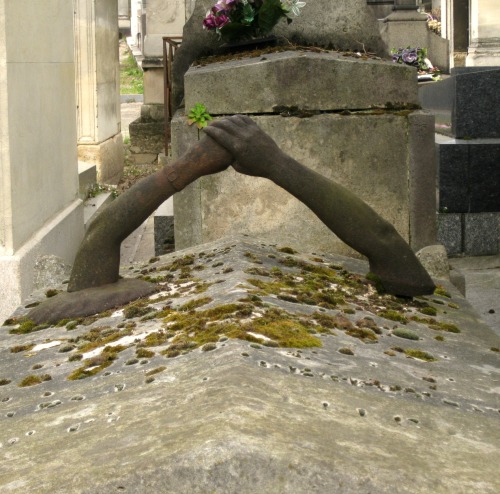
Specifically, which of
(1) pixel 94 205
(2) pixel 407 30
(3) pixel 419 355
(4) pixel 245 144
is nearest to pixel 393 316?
(3) pixel 419 355

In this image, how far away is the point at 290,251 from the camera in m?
3.50

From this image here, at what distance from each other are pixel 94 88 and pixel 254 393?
9042 millimetres

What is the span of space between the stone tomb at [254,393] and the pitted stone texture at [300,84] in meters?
1.80

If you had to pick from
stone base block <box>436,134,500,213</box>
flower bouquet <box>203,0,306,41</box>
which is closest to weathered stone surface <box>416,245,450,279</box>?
flower bouquet <box>203,0,306,41</box>

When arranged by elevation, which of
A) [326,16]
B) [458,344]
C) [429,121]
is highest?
[326,16]

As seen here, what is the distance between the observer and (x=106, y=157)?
433 inches

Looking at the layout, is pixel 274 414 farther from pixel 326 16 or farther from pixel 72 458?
pixel 326 16

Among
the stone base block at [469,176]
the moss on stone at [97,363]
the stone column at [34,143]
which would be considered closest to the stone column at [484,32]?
the stone base block at [469,176]

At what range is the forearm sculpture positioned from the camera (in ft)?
9.58

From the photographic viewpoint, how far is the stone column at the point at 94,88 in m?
10.5

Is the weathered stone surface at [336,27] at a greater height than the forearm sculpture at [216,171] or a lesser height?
greater

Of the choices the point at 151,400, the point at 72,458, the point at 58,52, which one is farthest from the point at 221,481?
the point at 58,52

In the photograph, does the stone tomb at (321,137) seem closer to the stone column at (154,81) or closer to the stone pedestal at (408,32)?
the stone column at (154,81)

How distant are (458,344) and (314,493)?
1.20m
